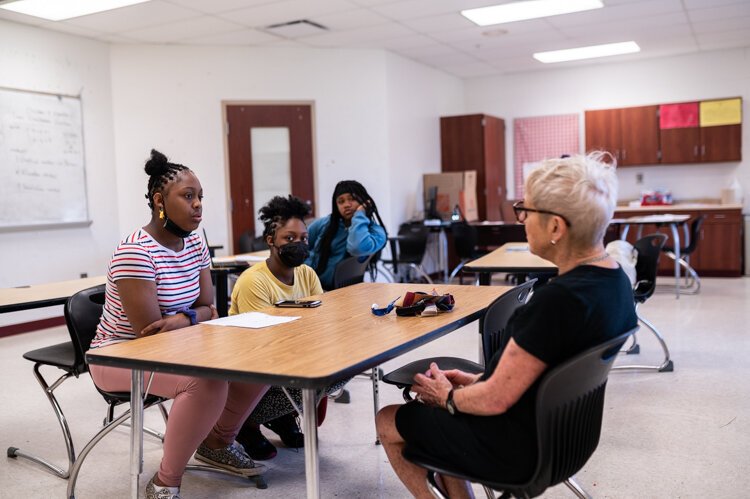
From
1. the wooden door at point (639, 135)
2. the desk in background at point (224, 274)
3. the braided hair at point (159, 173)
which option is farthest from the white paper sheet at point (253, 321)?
the wooden door at point (639, 135)

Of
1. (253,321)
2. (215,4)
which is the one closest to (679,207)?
(215,4)

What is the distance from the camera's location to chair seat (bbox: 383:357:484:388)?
250 centimetres

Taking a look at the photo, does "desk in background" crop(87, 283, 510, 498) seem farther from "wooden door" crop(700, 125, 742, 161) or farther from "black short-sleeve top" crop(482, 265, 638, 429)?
"wooden door" crop(700, 125, 742, 161)

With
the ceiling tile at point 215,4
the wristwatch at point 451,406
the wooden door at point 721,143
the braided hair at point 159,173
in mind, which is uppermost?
the ceiling tile at point 215,4

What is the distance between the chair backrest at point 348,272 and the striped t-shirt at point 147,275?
124 cm

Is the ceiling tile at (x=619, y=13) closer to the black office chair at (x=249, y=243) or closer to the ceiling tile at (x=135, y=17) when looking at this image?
the ceiling tile at (x=135, y=17)

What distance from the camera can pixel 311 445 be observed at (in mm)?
1760

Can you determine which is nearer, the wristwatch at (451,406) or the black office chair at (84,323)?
the wristwatch at (451,406)

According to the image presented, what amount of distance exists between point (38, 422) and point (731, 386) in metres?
3.66

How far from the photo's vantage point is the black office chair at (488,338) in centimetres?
232

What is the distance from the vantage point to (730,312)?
614 centimetres

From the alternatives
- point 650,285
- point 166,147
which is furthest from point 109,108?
point 650,285

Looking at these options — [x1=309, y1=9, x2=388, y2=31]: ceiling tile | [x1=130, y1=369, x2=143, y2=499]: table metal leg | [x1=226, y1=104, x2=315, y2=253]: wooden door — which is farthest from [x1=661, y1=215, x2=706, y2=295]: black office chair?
[x1=130, y1=369, x2=143, y2=499]: table metal leg

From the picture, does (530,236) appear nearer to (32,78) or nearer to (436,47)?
(32,78)
